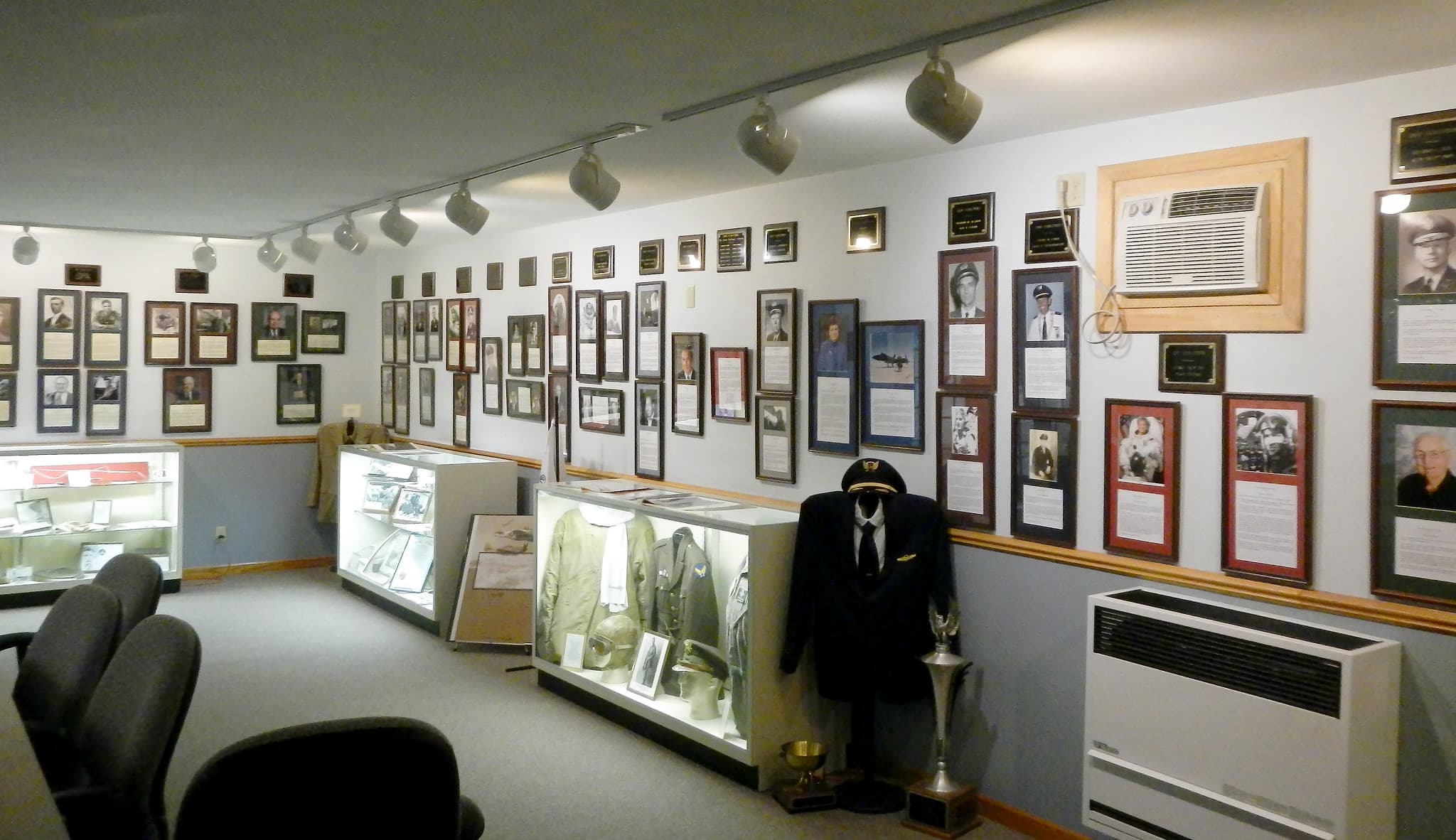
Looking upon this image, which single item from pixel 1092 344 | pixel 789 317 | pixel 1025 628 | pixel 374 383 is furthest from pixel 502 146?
pixel 374 383

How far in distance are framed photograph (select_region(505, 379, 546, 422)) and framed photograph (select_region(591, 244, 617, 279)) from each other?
34.5 inches

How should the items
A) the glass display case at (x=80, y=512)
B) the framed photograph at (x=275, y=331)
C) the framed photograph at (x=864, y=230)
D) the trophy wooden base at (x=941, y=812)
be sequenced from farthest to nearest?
1. the framed photograph at (x=275, y=331)
2. the glass display case at (x=80, y=512)
3. the framed photograph at (x=864, y=230)
4. the trophy wooden base at (x=941, y=812)

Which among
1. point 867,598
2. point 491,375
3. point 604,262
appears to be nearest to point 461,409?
point 491,375

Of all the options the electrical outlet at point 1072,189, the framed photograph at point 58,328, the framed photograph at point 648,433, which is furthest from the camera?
the framed photograph at point 58,328

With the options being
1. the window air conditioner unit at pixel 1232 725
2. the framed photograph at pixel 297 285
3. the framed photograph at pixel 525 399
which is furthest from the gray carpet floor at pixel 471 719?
the framed photograph at pixel 297 285

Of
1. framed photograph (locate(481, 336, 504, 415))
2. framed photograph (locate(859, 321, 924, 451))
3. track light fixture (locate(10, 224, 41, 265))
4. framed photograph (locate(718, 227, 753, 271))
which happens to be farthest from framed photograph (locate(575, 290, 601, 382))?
track light fixture (locate(10, 224, 41, 265))

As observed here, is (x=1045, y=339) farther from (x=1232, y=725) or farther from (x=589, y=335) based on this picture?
(x=589, y=335)

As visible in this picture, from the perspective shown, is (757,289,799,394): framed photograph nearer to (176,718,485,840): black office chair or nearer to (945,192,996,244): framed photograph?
(945,192,996,244): framed photograph

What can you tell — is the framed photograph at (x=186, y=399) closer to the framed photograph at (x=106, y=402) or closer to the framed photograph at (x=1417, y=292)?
the framed photograph at (x=106, y=402)

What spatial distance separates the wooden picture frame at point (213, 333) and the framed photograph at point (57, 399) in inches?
29.3

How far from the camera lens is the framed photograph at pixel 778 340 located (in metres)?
4.68

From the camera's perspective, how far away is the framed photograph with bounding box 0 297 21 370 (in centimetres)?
720

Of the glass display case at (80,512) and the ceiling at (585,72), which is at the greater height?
the ceiling at (585,72)

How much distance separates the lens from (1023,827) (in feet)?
12.4
